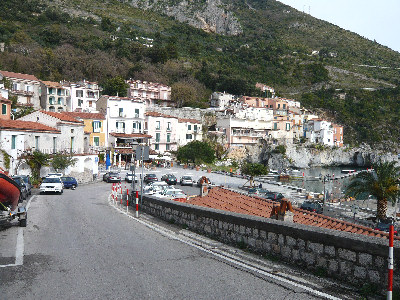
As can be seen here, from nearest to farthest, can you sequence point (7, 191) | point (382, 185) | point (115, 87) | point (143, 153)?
point (7, 191) < point (143, 153) < point (382, 185) < point (115, 87)

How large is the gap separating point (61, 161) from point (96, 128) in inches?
1050

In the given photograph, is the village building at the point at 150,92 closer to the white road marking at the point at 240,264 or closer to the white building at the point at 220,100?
the white building at the point at 220,100

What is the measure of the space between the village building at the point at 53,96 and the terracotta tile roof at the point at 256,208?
67.8 metres

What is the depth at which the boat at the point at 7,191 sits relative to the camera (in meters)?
12.4

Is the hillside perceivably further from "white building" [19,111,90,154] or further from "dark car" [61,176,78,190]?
"dark car" [61,176,78,190]

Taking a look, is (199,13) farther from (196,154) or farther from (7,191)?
(7,191)

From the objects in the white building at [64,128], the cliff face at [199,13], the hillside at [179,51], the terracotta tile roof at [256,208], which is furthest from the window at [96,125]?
the cliff face at [199,13]

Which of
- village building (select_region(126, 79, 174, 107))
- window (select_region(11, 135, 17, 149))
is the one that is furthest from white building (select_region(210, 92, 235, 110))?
window (select_region(11, 135, 17, 149))

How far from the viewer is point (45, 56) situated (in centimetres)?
9225

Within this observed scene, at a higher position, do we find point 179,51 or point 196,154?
point 179,51

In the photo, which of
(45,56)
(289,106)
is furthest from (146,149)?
(289,106)

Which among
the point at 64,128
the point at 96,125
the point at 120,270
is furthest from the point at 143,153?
the point at 96,125

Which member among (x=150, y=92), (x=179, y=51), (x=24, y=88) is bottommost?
(x=24, y=88)

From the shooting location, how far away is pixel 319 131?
116 metres
